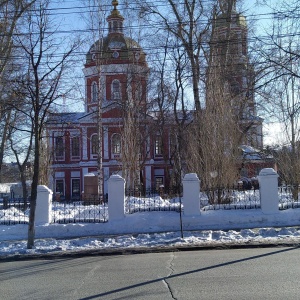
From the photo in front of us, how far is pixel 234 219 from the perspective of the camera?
1585cm

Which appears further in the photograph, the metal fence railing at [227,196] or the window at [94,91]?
the window at [94,91]

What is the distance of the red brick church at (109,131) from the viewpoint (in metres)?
34.8

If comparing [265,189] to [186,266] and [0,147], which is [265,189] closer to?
[186,266]

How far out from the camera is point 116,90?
4056 cm

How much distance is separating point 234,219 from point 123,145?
1106 cm

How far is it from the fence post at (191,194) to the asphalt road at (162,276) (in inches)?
197

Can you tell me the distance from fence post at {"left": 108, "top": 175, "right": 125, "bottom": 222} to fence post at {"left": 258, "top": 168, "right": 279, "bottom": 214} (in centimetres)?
503

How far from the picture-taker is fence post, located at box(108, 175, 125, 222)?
52.3 ft

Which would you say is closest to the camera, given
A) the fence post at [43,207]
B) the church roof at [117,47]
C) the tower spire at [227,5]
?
the fence post at [43,207]

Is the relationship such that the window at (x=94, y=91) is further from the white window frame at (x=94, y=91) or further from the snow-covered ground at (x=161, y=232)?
the snow-covered ground at (x=161, y=232)

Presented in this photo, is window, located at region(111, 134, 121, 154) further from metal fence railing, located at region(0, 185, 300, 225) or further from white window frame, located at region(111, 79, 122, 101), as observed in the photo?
metal fence railing, located at region(0, 185, 300, 225)

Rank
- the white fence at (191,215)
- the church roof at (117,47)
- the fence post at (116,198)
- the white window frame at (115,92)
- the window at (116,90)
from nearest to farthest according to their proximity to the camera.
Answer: the white fence at (191,215) < the fence post at (116,198) < the church roof at (117,47) < the white window frame at (115,92) < the window at (116,90)

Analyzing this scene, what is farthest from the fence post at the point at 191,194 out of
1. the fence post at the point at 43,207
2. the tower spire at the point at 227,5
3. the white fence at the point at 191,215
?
the tower spire at the point at 227,5

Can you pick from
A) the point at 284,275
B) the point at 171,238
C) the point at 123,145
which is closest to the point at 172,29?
the point at 123,145
